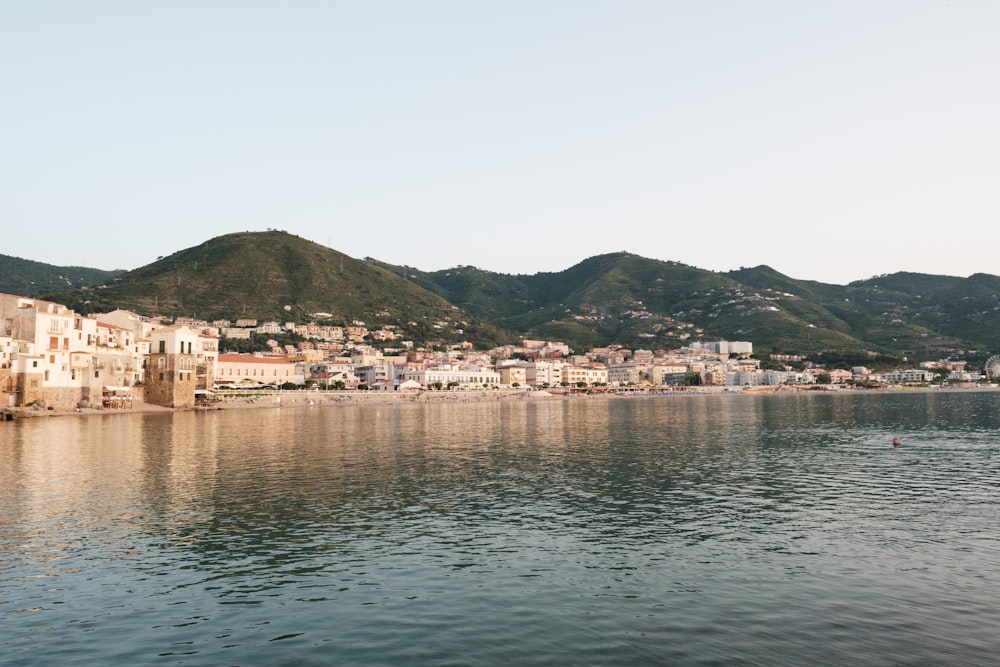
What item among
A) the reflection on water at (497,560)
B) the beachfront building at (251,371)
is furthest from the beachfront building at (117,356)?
the reflection on water at (497,560)

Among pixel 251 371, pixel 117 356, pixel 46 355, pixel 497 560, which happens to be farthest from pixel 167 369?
pixel 497 560

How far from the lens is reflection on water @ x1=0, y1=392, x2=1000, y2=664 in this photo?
14961 mm

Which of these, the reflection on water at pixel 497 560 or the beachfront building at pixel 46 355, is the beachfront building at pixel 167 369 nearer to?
the beachfront building at pixel 46 355

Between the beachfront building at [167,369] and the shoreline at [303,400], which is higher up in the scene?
the beachfront building at [167,369]

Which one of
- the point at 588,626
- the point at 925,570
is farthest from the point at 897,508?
the point at 588,626

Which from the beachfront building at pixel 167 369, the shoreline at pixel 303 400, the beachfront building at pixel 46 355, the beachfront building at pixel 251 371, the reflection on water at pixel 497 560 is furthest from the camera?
the beachfront building at pixel 251 371

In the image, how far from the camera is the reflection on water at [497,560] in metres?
15.0

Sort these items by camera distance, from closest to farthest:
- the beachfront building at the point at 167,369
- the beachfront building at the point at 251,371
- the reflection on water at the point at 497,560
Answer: the reflection on water at the point at 497,560 < the beachfront building at the point at 167,369 < the beachfront building at the point at 251,371

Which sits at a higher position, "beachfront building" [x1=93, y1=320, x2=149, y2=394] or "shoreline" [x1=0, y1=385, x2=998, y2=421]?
"beachfront building" [x1=93, y1=320, x2=149, y2=394]

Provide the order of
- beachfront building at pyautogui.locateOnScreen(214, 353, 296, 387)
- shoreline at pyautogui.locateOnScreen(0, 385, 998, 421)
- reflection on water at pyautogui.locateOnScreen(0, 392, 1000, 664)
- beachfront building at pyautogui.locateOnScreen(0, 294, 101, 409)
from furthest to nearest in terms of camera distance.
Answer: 1. beachfront building at pyautogui.locateOnScreen(214, 353, 296, 387)
2. shoreline at pyautogui.locateOnScreen(0, 385, 998, 421)
3. beachfront building at pyautogui.locateOnScreen(0, 294, 101, 409)
4. reflection on water at pyautogui.locateOnScreen(0, 392, 1000, 664)

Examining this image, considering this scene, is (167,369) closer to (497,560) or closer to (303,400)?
(303,400)

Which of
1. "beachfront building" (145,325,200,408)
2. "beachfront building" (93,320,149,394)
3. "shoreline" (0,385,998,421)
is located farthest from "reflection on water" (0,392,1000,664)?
"beachfront building" (145,325,200,408)

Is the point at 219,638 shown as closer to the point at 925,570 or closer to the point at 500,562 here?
the point at 500,562

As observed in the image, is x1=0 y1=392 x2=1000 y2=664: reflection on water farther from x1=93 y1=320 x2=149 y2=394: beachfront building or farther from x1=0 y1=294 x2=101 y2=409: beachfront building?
x1=93 y1=320 x2=149 y2=394: beachfront building
